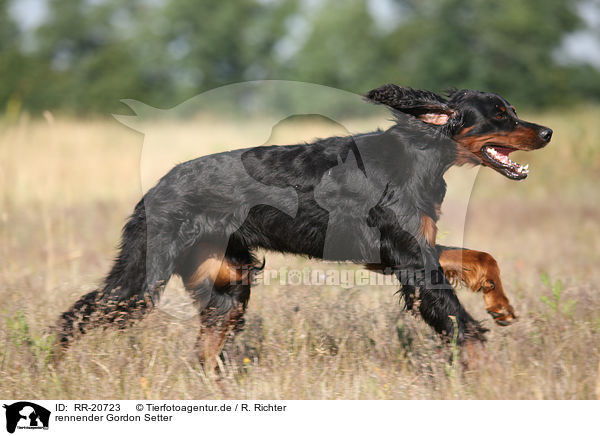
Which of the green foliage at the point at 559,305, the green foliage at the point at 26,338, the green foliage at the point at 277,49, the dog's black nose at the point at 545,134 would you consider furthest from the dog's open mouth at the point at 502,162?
the green foliage at the point at 277,49

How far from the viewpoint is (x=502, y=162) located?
3832 millimetres

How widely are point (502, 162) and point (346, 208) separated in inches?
39.1

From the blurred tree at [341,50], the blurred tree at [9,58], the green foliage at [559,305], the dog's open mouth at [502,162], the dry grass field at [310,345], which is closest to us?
the dry grass field at [310,345]

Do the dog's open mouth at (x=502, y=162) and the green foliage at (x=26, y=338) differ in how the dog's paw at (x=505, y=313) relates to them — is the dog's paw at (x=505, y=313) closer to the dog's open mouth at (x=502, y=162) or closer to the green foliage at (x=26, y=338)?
the dog's open mouth at (x=502, y=162)

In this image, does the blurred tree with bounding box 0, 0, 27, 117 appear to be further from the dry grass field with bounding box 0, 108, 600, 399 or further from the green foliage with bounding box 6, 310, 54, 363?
the green foliage with bounding box 6, 310, 54, 363

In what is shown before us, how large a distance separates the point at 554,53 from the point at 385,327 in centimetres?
2268

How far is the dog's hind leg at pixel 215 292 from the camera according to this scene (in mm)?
3896
